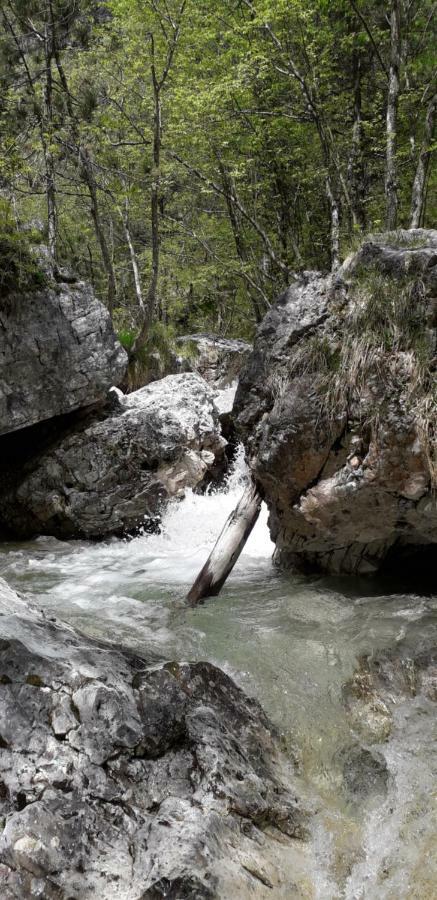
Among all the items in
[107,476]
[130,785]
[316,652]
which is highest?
[107,476]

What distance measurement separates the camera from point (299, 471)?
561cm

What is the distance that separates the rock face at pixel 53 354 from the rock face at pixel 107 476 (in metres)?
0.76

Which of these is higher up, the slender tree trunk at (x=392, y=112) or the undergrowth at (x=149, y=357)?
the slender tree trunk at (x=392, y=112)

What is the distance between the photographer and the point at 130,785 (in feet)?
9.19

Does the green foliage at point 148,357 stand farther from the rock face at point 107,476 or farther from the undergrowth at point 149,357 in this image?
the rock face at point 107,476

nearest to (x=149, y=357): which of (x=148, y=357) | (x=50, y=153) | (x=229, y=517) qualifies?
(x=148, y=357)

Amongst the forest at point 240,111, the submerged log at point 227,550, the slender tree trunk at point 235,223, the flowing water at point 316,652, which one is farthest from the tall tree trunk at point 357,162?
the flowing water at point 316,652

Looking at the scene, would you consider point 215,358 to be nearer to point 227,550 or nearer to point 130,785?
point 227,550

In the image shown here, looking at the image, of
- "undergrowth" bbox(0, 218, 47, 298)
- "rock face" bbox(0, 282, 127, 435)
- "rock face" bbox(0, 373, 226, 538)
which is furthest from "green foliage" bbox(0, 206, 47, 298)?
"rock face" bbox(0, 373, 226, 538)

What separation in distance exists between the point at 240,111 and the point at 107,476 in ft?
Result: 26.9

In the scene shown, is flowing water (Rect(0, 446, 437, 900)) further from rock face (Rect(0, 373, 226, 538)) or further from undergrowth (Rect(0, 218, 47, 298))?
undergrowth (Rect(0, 218, 47, 298))

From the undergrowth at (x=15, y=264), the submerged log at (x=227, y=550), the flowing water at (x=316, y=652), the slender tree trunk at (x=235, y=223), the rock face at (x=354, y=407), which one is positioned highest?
the slender tree trunk at (x=235, y=223)

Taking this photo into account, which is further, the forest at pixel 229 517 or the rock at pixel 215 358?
the rock at pixel 215 358

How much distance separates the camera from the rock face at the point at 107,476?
32.9 feet
